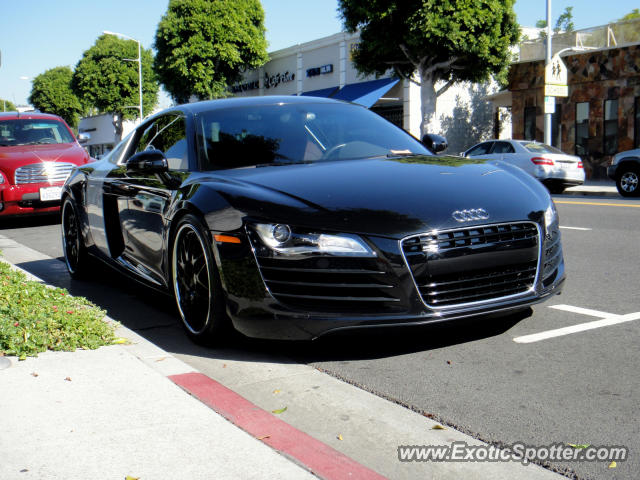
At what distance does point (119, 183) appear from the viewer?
575cm

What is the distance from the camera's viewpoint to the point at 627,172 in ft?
58.3

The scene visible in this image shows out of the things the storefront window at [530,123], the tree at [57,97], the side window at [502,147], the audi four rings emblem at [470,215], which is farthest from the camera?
the tree at [57,97]

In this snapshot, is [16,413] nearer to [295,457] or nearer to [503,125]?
[295,457]

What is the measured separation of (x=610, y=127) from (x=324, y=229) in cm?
2566

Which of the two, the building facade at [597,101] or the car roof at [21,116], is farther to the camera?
the building facade at [597,101]

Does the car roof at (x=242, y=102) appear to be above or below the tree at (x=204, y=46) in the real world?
below

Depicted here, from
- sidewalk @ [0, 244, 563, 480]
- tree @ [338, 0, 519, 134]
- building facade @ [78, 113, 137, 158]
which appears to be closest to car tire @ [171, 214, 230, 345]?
sidewalk @ [0, 244, 563, 480]

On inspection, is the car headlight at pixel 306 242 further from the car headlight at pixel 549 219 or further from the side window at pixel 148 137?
the side window at pixel 148 137

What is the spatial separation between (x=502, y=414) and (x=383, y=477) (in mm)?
851

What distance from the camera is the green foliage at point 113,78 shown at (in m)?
59.9

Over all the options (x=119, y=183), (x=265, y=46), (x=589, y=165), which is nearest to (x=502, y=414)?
(x=119, y=183)

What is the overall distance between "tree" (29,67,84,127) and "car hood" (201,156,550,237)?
8882cm

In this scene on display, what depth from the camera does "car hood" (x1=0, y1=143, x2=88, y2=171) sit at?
1245 centimetres

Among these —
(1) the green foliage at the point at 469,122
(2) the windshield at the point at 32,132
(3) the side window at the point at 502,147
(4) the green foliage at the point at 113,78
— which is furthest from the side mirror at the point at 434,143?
(4) the green foliage at the point at 113,78
